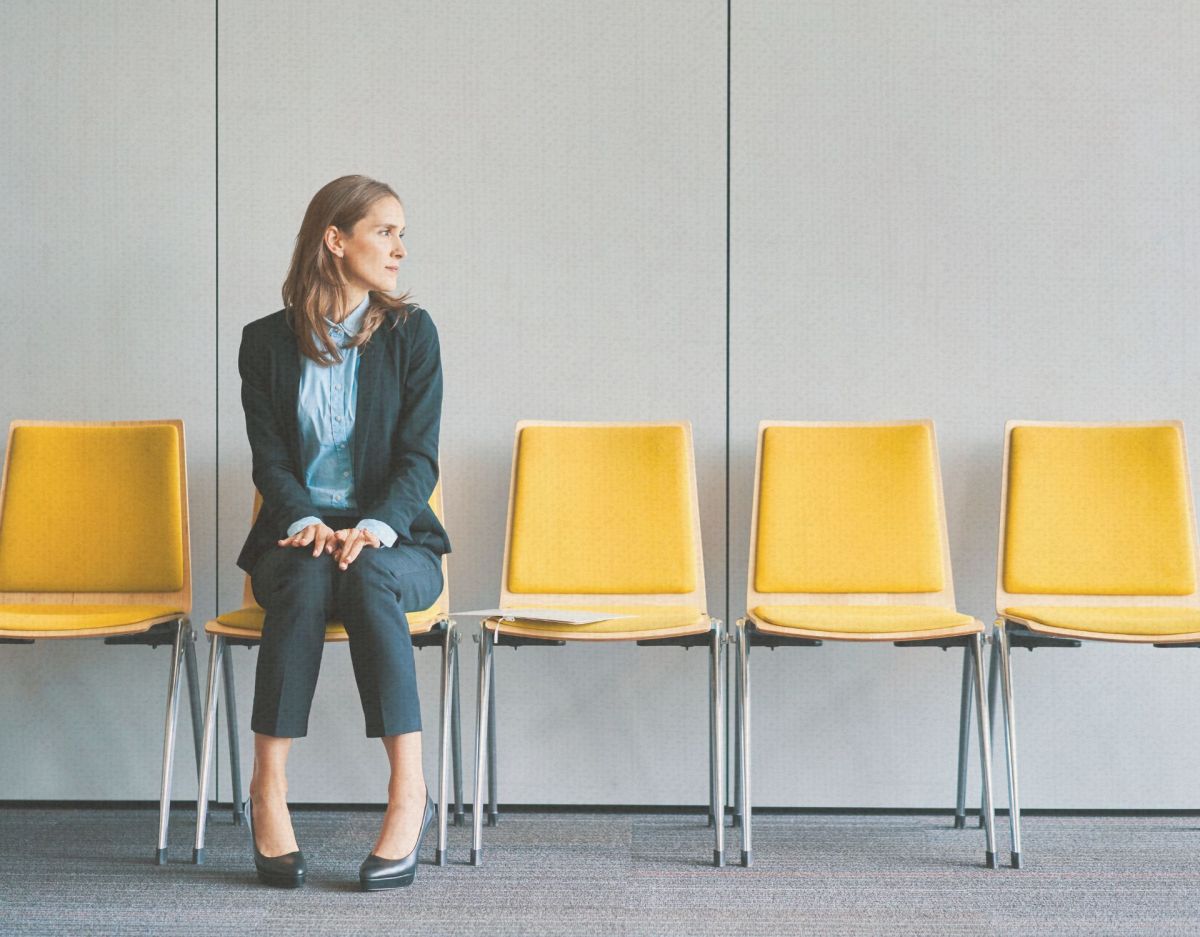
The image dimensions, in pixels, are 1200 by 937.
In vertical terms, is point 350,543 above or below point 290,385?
below

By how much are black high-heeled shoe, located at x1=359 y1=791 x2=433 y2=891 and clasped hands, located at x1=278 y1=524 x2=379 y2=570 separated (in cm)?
56

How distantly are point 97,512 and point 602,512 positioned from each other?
1235mm

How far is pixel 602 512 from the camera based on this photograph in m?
2.76

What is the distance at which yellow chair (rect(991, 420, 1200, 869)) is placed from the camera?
2.69 metres

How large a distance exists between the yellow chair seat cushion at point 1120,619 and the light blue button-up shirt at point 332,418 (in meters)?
1.50

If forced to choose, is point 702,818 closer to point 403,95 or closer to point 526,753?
point 526,753

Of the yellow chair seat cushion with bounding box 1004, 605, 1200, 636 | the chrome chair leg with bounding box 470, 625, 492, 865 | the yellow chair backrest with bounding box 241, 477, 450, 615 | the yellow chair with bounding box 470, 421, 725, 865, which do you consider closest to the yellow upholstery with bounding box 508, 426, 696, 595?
the yellow chair with bounding box 470, 421, 725, 865

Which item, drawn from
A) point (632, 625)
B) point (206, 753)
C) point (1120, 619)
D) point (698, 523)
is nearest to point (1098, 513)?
point (1120, 619)

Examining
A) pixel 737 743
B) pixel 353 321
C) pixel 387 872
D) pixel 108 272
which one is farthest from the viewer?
pixel 108 272

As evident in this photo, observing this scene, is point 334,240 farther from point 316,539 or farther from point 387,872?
point 387,872

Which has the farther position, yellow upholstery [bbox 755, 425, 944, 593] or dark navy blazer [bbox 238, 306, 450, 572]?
yellow upholstery [bbox 755, 425, 944, 593]

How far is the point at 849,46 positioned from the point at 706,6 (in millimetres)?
385

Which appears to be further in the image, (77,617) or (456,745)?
(456,745)

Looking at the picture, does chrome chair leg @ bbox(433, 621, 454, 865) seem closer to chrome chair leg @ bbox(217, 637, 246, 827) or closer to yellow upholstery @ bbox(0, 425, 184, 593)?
chrome chair leg @ bbox(217, 637, 246, 827)
